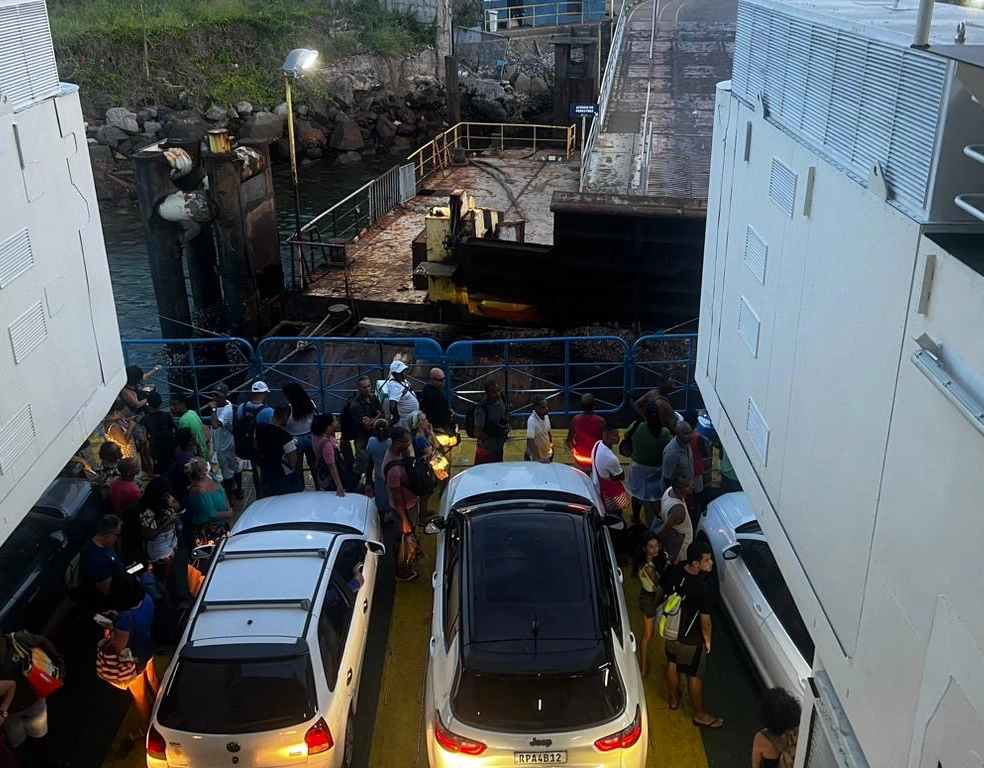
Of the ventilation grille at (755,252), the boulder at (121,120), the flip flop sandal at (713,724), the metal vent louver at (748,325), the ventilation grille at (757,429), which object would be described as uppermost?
the ventilation grille at (755,252)

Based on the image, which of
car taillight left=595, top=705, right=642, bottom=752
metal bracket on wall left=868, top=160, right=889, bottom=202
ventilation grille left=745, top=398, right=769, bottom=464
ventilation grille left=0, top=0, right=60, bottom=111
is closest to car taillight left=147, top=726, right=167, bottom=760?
car taillight left=595, top=705, right=642, bottom=752

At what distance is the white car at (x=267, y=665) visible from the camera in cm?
555

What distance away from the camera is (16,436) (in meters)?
5.50

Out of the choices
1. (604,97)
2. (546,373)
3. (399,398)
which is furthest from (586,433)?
(604,97)

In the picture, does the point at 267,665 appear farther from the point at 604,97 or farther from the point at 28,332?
the point at 604,97

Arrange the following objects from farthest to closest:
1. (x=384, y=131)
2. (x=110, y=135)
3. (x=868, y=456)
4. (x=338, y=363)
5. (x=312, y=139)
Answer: (x=384, y=131) → (x=312, y=139) → (x=110, y=135) → (x=338, y=363) → (x=868, y=456)

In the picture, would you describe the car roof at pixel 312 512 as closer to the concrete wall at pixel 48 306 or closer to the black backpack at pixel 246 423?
the black backpack at pixel 246 423

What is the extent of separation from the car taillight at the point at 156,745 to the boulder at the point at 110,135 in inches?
1448

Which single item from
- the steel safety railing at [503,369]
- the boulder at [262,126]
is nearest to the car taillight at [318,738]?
the steel safety railing at [503,369]

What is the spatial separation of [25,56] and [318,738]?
479cm

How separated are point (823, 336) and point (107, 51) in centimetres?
4404

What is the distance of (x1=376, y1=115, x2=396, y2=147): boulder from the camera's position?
42438 millimetres

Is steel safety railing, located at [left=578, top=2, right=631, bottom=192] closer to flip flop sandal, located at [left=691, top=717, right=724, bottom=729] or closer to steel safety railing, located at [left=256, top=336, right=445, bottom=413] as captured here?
steel safety railing, located at [left=256, top=336, right=445, bottom=413]

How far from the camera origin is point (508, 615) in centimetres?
598
